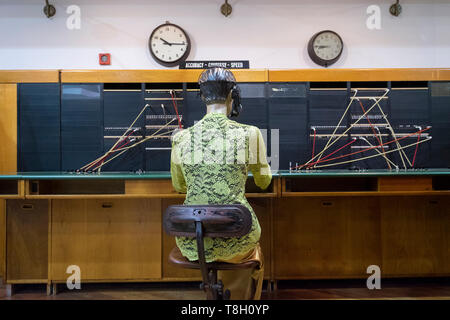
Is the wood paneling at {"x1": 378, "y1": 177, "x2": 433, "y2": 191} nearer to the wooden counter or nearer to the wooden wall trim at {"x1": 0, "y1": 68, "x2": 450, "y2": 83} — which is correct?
the wooden counter

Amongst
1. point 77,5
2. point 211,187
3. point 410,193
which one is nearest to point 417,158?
point 410,193

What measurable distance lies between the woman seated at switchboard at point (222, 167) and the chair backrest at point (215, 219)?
0.10 meters

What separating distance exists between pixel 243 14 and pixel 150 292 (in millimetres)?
3145

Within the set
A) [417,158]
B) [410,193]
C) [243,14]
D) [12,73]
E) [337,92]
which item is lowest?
[410,193]

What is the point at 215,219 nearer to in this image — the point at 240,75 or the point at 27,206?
the point at 27,206

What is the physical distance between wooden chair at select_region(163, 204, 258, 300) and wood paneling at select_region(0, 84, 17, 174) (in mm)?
2826

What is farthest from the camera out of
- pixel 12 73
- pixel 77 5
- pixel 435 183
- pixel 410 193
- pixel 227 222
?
pixel 77 5

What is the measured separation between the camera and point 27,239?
8.48 ft

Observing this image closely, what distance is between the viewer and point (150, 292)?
2.63m

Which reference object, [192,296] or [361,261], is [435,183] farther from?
[192,296]

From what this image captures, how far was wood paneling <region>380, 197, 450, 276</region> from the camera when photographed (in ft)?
8.87

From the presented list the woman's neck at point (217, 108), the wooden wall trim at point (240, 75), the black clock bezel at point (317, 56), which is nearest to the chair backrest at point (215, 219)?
the woman's neck at point (217, 108)

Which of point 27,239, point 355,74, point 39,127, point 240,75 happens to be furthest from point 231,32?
point 27,239

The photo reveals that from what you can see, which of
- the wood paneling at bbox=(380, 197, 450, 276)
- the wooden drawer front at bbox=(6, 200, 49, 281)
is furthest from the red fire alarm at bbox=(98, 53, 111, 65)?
the wood paneling at bbox=(380, 197, 450, 276)
